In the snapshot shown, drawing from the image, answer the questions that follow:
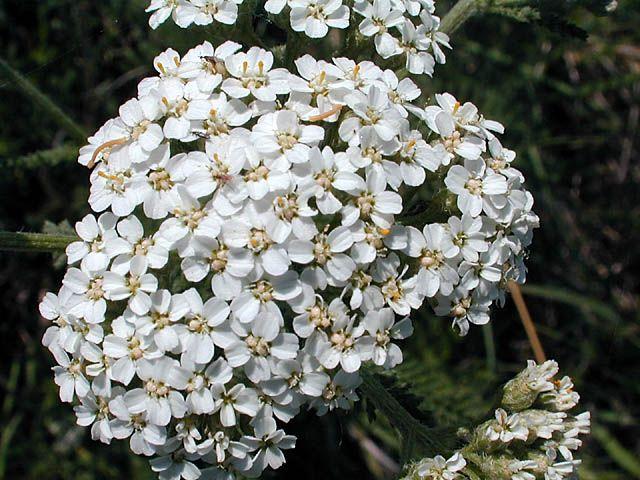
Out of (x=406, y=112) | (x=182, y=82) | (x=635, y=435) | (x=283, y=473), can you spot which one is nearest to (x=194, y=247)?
(x=182, y=82)

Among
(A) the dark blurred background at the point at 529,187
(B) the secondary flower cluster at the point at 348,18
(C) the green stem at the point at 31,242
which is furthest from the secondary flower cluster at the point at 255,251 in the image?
(A) the dark blurred background at the point at 529,187

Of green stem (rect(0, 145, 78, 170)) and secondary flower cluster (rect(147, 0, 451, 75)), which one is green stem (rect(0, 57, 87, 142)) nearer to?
green stem (rect(0, 145, 78, 170))

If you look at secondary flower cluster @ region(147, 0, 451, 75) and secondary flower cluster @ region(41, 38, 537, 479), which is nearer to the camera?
secondary flower cluster @ region(41, 38, 537, 479)

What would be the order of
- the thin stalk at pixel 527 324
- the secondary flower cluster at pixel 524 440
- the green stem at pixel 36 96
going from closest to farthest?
the secondary flower cluster at pixel 524 440 → the green stem at pixel 36 96 → the thin stalk at pixel 527 324

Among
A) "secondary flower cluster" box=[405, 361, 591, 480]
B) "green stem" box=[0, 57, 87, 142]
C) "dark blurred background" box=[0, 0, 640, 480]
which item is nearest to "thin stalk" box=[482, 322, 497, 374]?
"dark blurred background" box=[0, 0, 640, 480]

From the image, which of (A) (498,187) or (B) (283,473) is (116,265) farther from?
(B) (283,473)

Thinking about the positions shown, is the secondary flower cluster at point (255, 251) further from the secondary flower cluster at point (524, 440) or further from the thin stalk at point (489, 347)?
the thin stalk at point (489, 347)

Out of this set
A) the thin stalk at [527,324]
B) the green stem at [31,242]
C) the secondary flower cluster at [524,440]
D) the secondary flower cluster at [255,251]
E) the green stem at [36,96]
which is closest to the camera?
the secondary flower cluster at [255,251]
